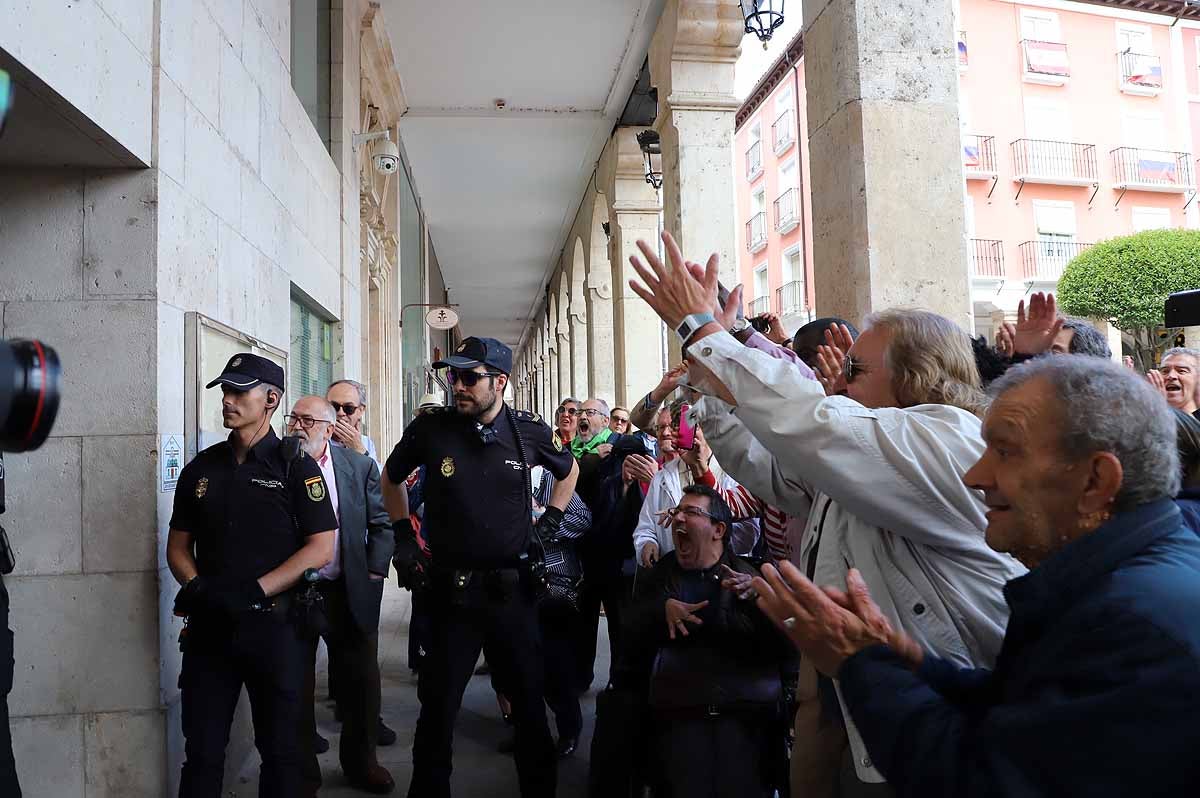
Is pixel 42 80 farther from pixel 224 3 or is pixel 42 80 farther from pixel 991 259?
pixel 991 259

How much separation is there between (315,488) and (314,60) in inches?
210

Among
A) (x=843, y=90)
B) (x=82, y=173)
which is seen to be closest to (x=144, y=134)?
(x=82, y=173)

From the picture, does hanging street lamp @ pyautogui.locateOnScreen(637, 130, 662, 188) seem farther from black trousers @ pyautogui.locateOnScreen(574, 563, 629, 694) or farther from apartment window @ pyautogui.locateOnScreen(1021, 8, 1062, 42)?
apartment window @ pyautogui.locateOnScreen(1021, 8, 1062, 42)

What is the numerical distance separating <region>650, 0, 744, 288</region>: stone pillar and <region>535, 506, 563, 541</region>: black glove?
193 inches

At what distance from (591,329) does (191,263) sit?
1213cm

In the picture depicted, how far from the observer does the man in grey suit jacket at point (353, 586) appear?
4133 mm

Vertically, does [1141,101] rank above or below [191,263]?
above

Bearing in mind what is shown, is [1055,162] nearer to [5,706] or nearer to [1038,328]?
[1038,328]

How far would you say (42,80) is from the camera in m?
2.79

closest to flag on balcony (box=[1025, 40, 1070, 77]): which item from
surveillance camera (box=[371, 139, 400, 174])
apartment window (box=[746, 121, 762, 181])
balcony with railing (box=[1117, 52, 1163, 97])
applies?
balcony with railing (box=[1117, 52, 1163, 97])

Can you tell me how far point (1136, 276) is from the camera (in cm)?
2172

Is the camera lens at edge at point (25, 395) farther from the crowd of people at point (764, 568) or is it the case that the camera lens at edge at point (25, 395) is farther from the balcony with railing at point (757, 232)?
the balcony with railing at point (757, 232)

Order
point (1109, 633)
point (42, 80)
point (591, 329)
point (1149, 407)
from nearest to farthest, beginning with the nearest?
point (1109, 633) < point (1149, 407) < point (42, 80) < point (591, 329)

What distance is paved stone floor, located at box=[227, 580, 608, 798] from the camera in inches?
160
